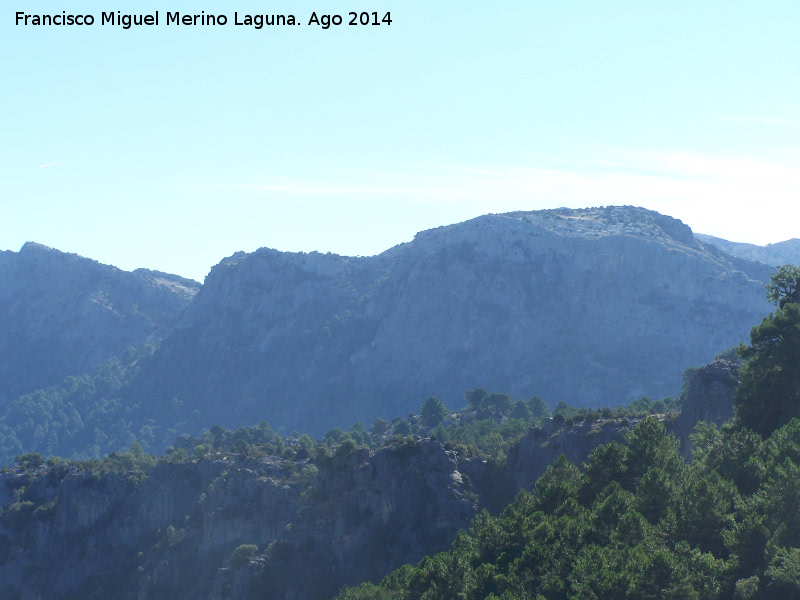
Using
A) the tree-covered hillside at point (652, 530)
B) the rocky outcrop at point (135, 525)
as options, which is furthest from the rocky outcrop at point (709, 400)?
the rocky outcrop at point (135, 525)

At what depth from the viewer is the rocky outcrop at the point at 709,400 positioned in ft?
336

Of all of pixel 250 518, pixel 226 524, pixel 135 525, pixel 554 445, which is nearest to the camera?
pixel 554 445

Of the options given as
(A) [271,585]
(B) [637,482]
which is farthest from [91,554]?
(B) [637,482]

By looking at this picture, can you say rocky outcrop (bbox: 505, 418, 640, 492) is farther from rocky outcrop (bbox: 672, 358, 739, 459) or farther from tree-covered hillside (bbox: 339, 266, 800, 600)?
tree-covered hillside (bbox: 339, 266, 800, 600)

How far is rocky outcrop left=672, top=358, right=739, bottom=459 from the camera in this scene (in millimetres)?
102506

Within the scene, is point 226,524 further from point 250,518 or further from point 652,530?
point 652,530

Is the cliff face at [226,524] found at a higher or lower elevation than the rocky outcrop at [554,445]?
lower

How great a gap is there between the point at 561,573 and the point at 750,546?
11.1 m

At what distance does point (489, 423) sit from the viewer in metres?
175

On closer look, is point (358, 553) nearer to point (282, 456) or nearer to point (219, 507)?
point (219, 507)

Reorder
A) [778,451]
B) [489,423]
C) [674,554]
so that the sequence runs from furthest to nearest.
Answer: [489,423] → [778,451] → [674,554]

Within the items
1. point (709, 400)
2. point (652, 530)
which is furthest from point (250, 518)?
point (652, 530)

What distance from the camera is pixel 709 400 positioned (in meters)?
104

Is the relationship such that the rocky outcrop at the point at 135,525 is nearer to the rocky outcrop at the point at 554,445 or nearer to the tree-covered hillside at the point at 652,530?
the rocky outcrop at the point at 554,445
